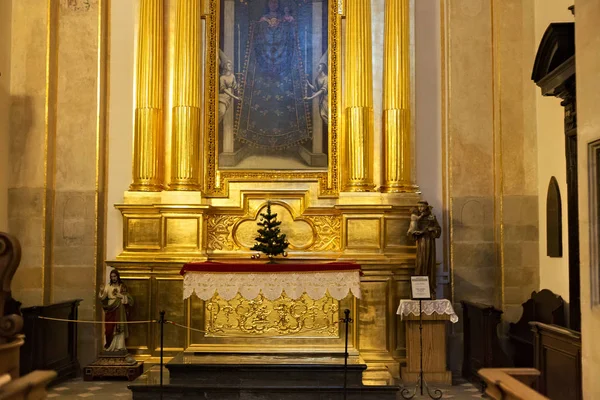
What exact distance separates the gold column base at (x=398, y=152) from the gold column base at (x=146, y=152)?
3298 millimetres

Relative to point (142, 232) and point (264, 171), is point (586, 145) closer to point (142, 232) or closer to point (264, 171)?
→ point (264, 171)

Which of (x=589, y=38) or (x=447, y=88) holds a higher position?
(x=447, y=88)

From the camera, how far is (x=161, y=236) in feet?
37.5

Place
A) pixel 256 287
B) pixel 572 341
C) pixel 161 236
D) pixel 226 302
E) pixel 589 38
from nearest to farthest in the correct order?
pixel 589 38
pixel 572 341
pixel 256 287
pixel 226 302
pixel 161 236

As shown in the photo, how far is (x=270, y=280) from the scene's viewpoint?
9867mm

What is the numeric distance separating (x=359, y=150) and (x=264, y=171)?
1.43 m

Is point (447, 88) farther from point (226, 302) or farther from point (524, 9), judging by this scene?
point (226, 302)

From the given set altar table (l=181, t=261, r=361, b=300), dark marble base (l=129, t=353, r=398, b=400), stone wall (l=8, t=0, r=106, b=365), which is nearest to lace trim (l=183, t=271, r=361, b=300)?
altar table (l=181, t=261, r=361, b=300)

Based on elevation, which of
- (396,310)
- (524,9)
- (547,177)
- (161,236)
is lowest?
(396,310)

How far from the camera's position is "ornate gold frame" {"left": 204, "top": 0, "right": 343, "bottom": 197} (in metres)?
11.9

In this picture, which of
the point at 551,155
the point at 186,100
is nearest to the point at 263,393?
the point at 186,100

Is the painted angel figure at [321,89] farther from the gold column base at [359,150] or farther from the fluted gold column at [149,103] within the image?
the fluted gold column at [149,103]

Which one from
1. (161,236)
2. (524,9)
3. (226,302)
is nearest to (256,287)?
(226,302)

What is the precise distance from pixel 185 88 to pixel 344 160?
251 cm
